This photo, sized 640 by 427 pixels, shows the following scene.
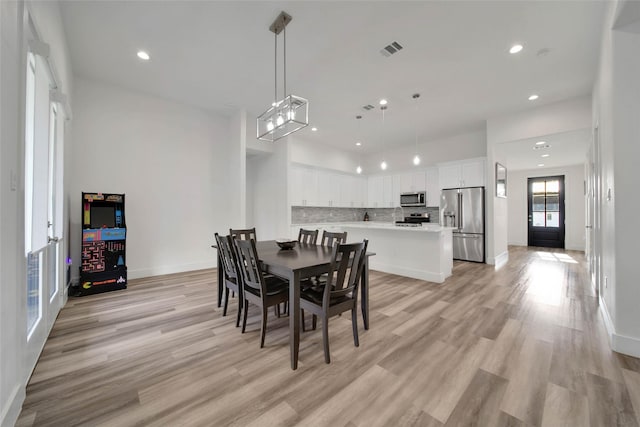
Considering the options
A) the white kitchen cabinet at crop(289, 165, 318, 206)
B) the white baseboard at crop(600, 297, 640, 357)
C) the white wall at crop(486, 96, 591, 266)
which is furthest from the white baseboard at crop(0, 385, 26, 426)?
the white wall at crop(486, 96, 591, 266)

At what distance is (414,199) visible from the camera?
691 cm

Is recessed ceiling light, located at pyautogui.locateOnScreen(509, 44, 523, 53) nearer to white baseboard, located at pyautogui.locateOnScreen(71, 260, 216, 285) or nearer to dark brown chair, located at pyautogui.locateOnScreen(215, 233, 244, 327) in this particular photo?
dark brown chair, located at pyautogui.locateOnScreen(215, 233, 244, 327)

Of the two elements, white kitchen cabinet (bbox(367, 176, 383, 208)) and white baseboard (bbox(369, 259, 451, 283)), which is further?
white kitchen cabinet (bbox(367, 176, 383, 208))

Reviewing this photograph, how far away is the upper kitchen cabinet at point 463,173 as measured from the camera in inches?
220

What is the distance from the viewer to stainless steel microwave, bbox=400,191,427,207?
678 cm

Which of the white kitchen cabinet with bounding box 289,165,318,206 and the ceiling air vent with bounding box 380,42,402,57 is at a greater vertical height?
the ceiling air vent with bounding box 380,42,402,57

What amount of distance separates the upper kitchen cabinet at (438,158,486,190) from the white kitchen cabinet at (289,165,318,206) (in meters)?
3.24

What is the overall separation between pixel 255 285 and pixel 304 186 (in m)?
4.43

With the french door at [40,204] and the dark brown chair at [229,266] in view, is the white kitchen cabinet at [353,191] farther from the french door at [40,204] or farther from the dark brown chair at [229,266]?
the french door at [40,204]

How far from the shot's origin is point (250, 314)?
2838mm

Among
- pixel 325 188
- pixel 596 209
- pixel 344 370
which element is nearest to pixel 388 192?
pixel 325 188

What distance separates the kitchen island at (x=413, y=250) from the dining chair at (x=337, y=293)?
238 cm

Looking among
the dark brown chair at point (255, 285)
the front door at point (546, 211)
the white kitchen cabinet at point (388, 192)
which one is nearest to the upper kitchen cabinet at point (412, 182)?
the white kitchen cabinet at point (388, 192)

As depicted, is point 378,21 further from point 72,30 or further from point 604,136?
point 72,30
